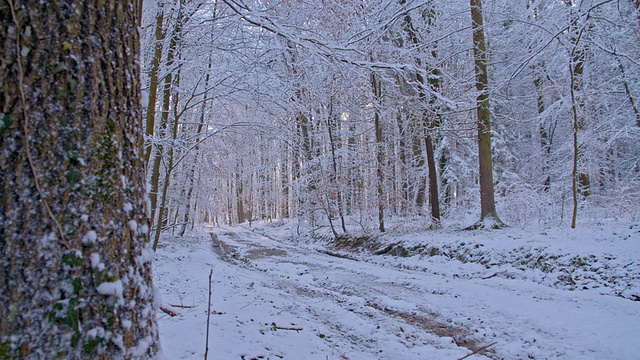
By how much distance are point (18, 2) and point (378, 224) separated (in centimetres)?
1366

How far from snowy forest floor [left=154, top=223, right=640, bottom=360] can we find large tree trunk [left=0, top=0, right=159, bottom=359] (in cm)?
148

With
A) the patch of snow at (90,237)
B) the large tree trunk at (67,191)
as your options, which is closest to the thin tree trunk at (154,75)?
the large tree trunk at (67,191)

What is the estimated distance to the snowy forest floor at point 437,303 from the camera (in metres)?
3.52

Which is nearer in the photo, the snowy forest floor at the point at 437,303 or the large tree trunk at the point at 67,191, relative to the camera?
the large tree trunk at the point at 67,191

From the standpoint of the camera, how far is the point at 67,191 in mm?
1363

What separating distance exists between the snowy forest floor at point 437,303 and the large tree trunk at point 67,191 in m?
1.48

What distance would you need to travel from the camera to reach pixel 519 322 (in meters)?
4.52

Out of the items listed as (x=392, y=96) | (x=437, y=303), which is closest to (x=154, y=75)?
(x=392, y=96)

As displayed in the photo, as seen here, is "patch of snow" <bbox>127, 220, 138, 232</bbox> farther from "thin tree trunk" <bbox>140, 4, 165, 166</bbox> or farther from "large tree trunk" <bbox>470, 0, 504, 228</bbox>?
"large tree trunk" <bbox>470, 0, 504, 228</bbox>

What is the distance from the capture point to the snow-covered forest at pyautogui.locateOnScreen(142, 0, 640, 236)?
→ 5184mm

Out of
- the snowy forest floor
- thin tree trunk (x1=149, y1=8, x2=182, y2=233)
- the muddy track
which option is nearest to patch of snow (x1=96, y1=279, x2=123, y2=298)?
the snowy forest floor

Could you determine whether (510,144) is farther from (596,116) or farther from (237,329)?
(237,329)

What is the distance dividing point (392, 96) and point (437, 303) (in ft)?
18.8

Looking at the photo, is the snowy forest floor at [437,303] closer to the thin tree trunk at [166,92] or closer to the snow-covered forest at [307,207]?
the snow-covered forest at [307,207]
